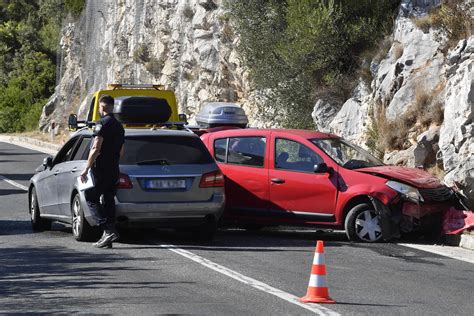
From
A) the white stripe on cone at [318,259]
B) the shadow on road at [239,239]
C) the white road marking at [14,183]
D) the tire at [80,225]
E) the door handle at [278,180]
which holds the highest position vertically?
the door handle at [278,180]

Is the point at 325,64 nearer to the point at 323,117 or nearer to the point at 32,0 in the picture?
the point at 323,117

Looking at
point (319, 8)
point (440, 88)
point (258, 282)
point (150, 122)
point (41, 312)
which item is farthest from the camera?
point (319, 8)

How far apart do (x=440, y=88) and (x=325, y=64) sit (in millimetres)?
6431

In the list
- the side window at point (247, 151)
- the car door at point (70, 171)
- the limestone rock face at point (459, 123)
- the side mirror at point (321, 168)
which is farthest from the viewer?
the limestone rock face at point (459, 123)

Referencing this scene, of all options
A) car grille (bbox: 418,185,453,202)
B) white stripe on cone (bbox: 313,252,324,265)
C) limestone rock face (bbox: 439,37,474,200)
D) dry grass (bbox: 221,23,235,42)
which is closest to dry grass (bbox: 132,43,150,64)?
dry grass (bbox: 221,23,235,42)

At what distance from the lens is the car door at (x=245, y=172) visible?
1530cm

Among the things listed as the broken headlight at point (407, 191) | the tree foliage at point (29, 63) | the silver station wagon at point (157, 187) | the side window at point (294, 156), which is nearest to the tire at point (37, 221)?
the silver station wagon at point (157, 187)

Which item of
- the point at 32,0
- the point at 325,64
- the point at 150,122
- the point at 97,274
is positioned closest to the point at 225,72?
the point at 325,64

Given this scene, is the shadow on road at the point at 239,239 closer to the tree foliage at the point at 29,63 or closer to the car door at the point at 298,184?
the car door at the point at 298,184

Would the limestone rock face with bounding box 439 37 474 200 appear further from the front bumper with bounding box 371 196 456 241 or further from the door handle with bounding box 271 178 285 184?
the door handle with bounding box 271 178 285 184

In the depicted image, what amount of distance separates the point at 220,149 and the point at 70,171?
2407 mm

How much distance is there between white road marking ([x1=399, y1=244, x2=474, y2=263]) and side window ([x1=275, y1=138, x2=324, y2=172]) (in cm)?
170

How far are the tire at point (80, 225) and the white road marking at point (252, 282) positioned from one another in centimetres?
97

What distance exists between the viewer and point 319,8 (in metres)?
26.1
